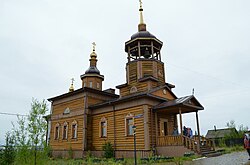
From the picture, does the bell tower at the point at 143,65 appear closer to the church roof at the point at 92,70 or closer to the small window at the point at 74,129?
the small window at the point at 74,129

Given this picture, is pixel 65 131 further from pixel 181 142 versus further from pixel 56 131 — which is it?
pixel 181 142

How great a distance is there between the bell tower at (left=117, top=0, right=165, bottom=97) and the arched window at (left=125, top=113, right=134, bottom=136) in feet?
8.78

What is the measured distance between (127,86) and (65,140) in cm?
810

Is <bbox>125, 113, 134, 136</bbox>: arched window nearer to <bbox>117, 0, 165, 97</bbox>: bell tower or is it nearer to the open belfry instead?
the open belfry

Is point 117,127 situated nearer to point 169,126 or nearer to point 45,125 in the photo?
point 169,126

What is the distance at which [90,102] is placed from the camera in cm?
1984

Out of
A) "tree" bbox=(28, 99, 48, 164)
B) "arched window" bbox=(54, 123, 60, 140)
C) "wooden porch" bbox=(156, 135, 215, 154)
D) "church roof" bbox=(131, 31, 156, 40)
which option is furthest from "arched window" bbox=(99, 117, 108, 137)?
"tree" bbox=(28, 99, 48, 164)

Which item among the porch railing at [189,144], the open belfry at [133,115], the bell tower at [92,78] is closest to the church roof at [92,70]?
the bell tower at [92,78]

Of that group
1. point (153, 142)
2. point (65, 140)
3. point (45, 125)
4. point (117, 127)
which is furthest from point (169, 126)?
point (45, 125)

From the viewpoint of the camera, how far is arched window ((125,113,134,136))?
15.8m

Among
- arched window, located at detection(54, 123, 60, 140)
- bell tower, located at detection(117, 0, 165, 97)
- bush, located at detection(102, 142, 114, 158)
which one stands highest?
bell tower, located at detection(117, 0, 165, 97)

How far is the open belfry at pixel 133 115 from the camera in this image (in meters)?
14.5

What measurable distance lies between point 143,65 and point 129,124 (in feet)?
16.8

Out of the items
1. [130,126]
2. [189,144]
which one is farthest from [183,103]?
[130,126]
